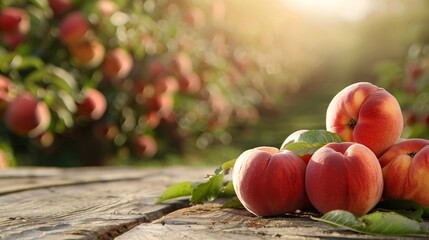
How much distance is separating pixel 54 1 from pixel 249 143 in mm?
3754

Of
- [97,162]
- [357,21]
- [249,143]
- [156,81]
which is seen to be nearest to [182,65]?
[156,81]

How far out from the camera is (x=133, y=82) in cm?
370

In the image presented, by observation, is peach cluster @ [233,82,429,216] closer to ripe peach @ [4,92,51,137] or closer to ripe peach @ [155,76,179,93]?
ripe peach @ [4,92,51,137]

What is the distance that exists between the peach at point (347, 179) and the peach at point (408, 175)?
53mm

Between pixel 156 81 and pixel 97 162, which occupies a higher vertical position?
pixel 156 81

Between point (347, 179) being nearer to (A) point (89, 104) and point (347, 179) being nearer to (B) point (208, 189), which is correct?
(B) point (208, 189)

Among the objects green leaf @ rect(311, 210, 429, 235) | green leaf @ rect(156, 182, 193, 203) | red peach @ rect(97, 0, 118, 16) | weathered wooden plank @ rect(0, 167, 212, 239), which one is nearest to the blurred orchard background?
red peach @ rect(97, 0, 118, 16)

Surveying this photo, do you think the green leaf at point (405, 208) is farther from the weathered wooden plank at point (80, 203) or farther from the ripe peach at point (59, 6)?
the ripe peach at point (59, 6)

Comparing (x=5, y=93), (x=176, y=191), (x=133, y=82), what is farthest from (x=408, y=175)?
(x=133, y=82)

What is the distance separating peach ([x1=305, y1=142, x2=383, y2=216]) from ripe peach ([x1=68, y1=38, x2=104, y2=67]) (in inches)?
74.8

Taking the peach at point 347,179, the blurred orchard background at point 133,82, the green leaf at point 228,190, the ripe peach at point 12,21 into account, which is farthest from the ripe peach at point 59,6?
the peach at point 347,179

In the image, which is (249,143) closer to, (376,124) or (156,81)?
(156,81)

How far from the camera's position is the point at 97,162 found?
3816mm

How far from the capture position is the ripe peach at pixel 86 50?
9.27 feet
